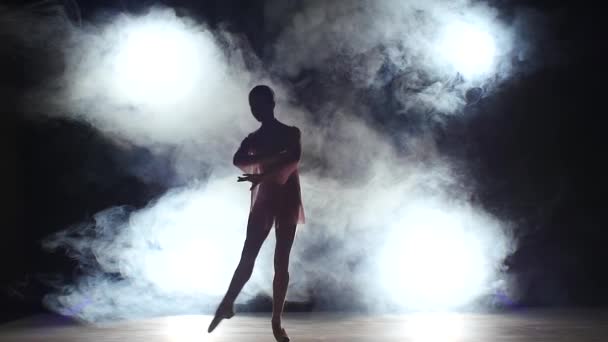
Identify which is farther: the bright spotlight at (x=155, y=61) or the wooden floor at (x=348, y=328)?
the bright spotlight at (x=155, y=61)

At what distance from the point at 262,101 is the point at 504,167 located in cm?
304

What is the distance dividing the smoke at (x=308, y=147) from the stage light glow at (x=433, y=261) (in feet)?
0.04

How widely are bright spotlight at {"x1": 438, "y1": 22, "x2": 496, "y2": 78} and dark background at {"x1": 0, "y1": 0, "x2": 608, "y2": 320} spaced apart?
377 millimetres

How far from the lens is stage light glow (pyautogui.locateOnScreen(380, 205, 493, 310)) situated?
6660mm

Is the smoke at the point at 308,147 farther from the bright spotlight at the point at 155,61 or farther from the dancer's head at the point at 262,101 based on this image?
the dancer's head at the point at 262,101

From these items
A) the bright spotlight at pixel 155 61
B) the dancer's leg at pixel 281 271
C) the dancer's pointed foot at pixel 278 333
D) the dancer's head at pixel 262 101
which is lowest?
the dancer's pointed foot at pixel 278 333

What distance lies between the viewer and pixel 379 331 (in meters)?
4.99

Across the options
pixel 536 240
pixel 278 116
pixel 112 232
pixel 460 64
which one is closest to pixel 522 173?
pixel 536 240

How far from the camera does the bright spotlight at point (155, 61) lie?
20.9 feet

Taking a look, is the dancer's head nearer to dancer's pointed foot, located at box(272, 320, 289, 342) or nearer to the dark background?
dancer's pointed foot, located at box(272, 320, 289, 342)

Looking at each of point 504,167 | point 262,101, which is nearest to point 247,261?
point 262,101

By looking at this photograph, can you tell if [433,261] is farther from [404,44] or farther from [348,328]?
[404,44]

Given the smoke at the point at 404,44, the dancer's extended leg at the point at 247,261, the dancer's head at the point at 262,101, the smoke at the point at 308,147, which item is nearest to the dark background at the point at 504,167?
the smoke at the point at 308,147

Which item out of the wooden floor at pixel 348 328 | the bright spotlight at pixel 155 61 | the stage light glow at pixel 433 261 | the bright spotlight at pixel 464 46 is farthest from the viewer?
the stage light glow at pixel 433 261
